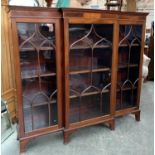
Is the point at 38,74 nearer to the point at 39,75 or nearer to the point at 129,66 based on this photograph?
the point at 39,75

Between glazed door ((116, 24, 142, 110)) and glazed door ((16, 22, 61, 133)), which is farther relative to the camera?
glazed door ((116, 24, 142, 110))

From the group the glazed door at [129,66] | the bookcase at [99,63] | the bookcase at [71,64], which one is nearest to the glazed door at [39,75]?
the bookcase at [71,64]

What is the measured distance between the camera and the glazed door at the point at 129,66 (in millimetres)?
2129

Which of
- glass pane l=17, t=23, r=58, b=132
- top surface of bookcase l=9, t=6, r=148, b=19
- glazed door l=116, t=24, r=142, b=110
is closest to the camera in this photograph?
top surface of bookcase l=9, t=6, r=148, b=19

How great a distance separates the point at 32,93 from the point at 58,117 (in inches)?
14.8

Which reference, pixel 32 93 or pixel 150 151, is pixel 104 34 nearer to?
pixel 32 93

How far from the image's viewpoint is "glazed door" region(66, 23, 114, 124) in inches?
73.2

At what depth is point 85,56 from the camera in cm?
197

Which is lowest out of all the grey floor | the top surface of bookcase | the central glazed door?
the grey floor

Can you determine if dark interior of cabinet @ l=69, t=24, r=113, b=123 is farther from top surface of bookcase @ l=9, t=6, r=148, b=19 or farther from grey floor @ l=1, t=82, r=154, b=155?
grey floor @ l=1, t=82, r=154, b=155

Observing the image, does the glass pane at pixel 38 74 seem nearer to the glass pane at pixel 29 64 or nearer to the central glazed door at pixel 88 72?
the glass pane at pixel 29 64

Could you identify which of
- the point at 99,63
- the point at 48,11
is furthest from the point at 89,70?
the point at 48,11

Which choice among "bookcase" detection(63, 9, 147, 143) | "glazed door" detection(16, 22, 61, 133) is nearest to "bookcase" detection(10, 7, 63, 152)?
"glazed door" detection(16, 22, 61, 133)

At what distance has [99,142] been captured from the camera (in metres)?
1.99
